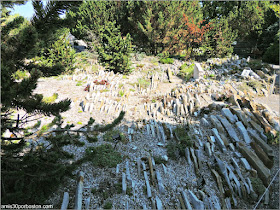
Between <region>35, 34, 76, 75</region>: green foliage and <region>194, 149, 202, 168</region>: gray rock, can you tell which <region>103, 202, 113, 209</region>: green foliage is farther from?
<region>35, 34, 76, 75</region>: green foliage

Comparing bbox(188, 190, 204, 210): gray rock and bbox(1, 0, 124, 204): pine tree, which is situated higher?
bbox(1, 0, 124, 204): pine tree

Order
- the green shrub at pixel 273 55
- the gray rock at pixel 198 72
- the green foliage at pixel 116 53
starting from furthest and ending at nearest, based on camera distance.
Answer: the green shrub at pixel 273 55 → the gray rock at pixel 198 72 → the green foliage at pixel 116 53

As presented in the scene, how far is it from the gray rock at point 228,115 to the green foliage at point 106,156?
13.7 feet

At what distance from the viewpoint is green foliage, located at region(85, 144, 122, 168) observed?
160 inches

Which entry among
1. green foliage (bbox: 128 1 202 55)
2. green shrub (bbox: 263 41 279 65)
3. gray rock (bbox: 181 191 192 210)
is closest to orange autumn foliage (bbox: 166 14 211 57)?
green foliage (bbox: 128 1 202 55)

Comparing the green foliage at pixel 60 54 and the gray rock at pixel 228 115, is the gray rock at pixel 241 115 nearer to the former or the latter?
the gray rock at pixel 228 115

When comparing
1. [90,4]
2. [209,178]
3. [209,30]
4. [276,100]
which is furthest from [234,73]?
[90,4]

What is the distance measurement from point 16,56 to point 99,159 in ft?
10.5

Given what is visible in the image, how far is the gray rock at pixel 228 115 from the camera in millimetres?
6172

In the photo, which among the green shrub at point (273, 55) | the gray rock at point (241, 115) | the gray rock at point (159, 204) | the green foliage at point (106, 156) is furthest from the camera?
the green shrub at point (273, 55)

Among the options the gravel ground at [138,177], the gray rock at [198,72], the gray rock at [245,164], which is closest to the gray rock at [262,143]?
Result: the gravel ground at [138,177]

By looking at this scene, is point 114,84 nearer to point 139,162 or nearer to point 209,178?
point 139,162

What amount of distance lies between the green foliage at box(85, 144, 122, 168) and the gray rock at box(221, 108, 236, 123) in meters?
4.18

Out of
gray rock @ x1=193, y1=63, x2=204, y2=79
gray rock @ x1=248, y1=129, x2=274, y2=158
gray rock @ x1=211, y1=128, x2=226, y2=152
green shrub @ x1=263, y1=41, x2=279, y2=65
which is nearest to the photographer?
gray rock @ x1=248, y1=129, x2=274, y2=158
